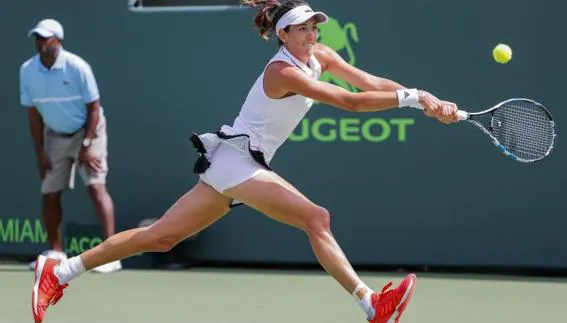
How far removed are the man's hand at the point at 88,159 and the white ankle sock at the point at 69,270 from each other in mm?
2617

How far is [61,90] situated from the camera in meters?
7.90

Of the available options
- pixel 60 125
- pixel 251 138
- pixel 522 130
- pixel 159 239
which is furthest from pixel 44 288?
pixel 60 125

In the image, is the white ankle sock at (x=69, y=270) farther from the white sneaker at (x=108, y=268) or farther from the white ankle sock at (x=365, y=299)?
the white sneaker at (x=108, y=268)

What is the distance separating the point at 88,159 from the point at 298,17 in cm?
324

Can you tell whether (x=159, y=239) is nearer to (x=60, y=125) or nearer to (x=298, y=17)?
(x=298, y=17)

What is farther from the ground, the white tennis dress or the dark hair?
the dark hair

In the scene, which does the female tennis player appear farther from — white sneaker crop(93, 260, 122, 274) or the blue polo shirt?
the blue polo shirt

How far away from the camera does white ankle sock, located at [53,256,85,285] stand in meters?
5.29

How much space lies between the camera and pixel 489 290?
275 inches

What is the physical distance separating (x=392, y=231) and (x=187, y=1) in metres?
2.04

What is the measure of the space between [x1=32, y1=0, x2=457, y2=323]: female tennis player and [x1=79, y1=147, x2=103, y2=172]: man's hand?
2.62 meters

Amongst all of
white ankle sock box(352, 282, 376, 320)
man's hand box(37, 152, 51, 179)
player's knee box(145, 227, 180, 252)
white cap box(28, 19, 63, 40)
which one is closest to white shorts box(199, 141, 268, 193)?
player's knee box(145, 227, 180, 252)

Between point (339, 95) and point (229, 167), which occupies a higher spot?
point (339, 95)

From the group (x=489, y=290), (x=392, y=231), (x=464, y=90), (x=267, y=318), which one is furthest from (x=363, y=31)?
(x=267, y=318)
